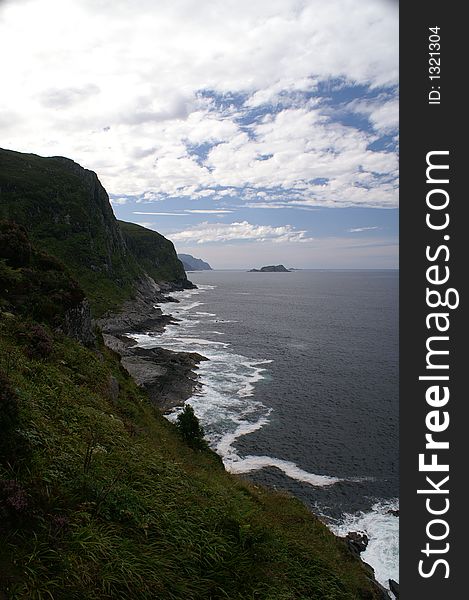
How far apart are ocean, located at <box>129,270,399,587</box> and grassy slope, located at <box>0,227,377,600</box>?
1598 cm

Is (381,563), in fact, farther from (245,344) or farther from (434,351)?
(245,344)

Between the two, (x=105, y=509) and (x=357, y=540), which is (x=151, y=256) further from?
(x=105, y=509)

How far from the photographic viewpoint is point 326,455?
36219 mm

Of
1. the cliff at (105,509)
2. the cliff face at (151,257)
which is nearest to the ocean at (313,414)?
the cliff at (105,509)

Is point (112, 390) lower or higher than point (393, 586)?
higher

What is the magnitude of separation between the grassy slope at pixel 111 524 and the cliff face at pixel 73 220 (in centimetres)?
8019

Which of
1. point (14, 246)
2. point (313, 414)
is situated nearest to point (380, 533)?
point (313, 414)

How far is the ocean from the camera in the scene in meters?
29.8

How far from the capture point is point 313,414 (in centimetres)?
4456

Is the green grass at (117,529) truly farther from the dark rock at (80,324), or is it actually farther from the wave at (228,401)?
the wave at (228,401)

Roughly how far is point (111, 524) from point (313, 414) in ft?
131

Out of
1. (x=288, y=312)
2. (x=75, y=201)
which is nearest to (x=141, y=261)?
(x=75, y=201)

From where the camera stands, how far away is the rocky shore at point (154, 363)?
154 ft

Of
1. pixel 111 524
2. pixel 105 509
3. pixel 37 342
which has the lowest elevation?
pixel 111 524
